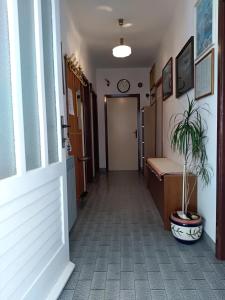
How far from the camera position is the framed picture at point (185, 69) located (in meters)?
2.79

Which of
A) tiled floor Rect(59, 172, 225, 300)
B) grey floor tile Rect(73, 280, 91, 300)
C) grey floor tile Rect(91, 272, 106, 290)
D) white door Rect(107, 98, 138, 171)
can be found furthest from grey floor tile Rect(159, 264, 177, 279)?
white door Rect(107, 98, 138, 171)

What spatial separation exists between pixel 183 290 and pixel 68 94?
2.40 metres

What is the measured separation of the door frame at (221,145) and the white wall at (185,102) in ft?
0.42

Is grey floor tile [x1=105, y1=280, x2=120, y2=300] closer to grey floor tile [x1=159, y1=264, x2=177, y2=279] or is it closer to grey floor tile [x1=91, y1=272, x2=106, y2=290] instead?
grey floor tile [x1=91, y1=272, x2=106, y2=290]

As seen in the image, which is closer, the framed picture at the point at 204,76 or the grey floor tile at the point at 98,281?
the grey floor tile at the point at 98,281

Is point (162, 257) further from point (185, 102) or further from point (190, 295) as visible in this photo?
point (185, 102)

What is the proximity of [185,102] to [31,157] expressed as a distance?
87.9 inches

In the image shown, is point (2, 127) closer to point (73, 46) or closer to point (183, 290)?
point (183, 290)

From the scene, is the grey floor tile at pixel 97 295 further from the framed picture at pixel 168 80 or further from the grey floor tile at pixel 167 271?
the framed picture at pixel 168 80

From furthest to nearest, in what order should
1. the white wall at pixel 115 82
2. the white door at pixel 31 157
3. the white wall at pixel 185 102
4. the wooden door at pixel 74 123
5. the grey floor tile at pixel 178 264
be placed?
the white wall at pixel 115 82
the wooden door at pixel 74 123
the white wall at pixel 185 102
the grey floor tile at pixel 178 264
the white door at pixel 31 157

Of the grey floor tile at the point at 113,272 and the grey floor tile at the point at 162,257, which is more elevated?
the grey floor tile at the point at 113,272

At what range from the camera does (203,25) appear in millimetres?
2385

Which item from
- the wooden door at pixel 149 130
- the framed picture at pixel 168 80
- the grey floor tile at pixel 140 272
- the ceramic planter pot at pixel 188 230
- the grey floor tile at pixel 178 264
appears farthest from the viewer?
the wooden door at pixel 149 130

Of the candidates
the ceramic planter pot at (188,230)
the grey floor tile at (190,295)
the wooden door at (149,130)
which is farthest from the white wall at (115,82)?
the grey floor tile at (190,295)
